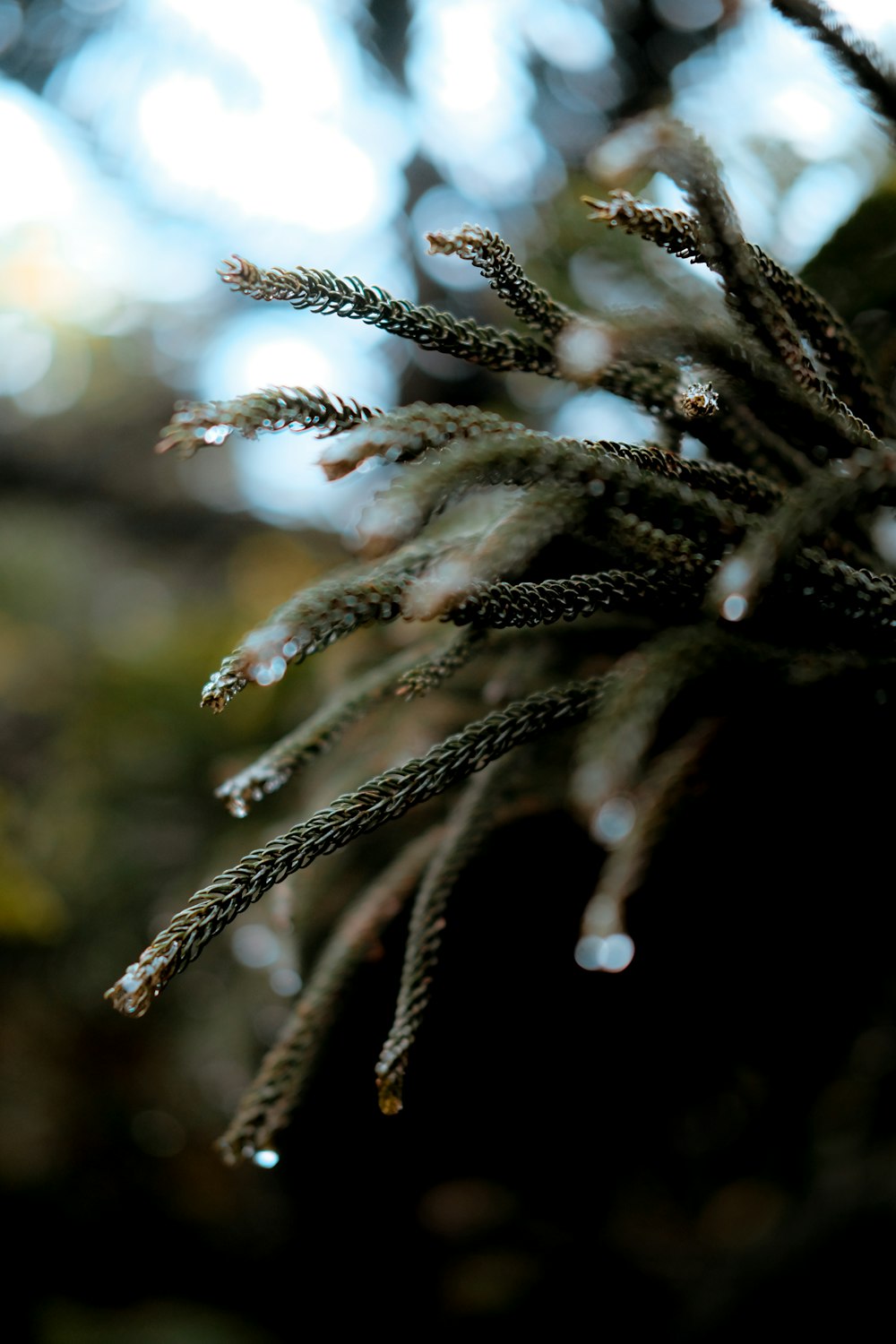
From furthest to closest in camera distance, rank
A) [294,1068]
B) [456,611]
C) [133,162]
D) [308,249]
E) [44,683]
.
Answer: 1. [44,683]
2. [308,249]
3. [133,162]
4. [294,1068]
5. [456,611]

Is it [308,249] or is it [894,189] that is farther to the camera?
[308,249]

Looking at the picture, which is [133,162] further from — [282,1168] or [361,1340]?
[361,1340]

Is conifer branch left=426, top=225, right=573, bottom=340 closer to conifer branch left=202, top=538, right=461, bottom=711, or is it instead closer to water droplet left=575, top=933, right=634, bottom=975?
conifer branch left=202, top=538, right=461, bottom=711

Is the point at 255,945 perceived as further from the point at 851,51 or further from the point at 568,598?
the point at 851,51

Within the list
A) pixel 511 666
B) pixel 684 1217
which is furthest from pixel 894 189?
pixel 684 1217

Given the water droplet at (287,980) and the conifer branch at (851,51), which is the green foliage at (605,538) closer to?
the conifer branch at (851,51)

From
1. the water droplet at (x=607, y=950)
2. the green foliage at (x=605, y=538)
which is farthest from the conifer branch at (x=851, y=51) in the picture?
the water droplet at (x=607, y=950)

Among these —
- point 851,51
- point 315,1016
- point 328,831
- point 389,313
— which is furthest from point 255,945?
point 851,51
